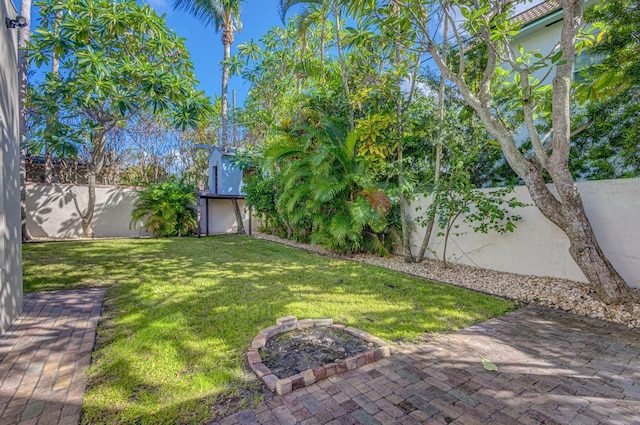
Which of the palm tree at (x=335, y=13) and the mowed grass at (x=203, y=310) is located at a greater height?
the palm tree at (x=335, y=13)

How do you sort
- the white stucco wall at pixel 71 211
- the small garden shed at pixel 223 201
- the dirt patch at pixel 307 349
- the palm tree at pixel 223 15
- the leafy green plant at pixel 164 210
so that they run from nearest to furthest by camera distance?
the dirt patch at pixel 307 349
the white stucco wall at pixel 71 211
the leafy green plant at pixel 164 210
the small garden shed at pixel 223 201
the palm tree at pixel 223 15

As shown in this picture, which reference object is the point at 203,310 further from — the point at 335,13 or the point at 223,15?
the point at 223,15

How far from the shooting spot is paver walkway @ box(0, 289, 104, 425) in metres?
2.08

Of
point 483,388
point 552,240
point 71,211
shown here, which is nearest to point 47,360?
point 483,388

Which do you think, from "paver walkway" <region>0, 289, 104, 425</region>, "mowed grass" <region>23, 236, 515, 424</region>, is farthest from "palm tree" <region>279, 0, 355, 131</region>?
"paver walkway" <region>0, 289, 104, 425</region>

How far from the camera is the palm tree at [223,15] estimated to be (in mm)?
14359

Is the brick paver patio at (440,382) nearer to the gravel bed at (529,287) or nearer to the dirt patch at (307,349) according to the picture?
the dirt patch at (307,349)

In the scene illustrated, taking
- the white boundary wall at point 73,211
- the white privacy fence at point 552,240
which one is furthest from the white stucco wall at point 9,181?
the white boundary wall at point 73,211

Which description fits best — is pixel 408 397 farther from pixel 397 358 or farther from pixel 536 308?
pixel 536 308

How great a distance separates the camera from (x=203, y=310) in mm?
4008

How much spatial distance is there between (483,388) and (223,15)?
58.3 ft

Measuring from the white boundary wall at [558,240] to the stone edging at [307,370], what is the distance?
4.32 meters

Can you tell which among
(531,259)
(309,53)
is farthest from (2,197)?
(309,53)

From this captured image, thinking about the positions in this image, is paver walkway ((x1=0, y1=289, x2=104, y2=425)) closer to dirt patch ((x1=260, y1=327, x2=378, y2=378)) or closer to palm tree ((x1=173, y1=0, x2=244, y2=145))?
dirt patch ((x1=260, y1=327, x2=378, y2=378))
